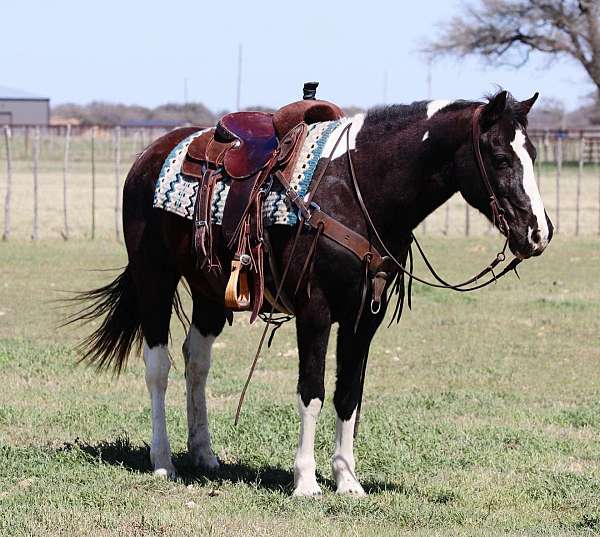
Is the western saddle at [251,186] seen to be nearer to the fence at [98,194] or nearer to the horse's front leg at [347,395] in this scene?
the horse's front leg at [347,395]

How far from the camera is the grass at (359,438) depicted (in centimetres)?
561

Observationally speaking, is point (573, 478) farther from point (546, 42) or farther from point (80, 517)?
point (546, 42)

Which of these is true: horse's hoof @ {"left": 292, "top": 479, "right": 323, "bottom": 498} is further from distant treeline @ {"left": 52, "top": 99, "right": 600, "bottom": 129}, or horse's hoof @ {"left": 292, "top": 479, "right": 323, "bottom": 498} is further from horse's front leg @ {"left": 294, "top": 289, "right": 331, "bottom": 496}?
distant treeline @ {"left": 52, "top": 99, "right": 600, "bottom": 129}

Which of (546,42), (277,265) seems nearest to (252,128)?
(277,265)

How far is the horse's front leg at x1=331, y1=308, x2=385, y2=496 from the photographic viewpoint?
6.09 meters

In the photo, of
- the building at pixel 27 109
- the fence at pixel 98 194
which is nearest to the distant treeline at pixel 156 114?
the building at pixel 27 109

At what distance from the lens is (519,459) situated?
6.92 meters

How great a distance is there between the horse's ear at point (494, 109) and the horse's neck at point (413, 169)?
151 millimetres

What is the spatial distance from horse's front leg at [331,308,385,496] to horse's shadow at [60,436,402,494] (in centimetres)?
16

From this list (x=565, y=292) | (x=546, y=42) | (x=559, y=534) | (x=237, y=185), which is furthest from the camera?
(x=546, y=42)

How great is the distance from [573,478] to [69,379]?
462 cm

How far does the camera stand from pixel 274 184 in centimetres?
610

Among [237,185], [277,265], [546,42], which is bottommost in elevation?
[277,265]

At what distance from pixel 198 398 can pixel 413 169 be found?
215cm
